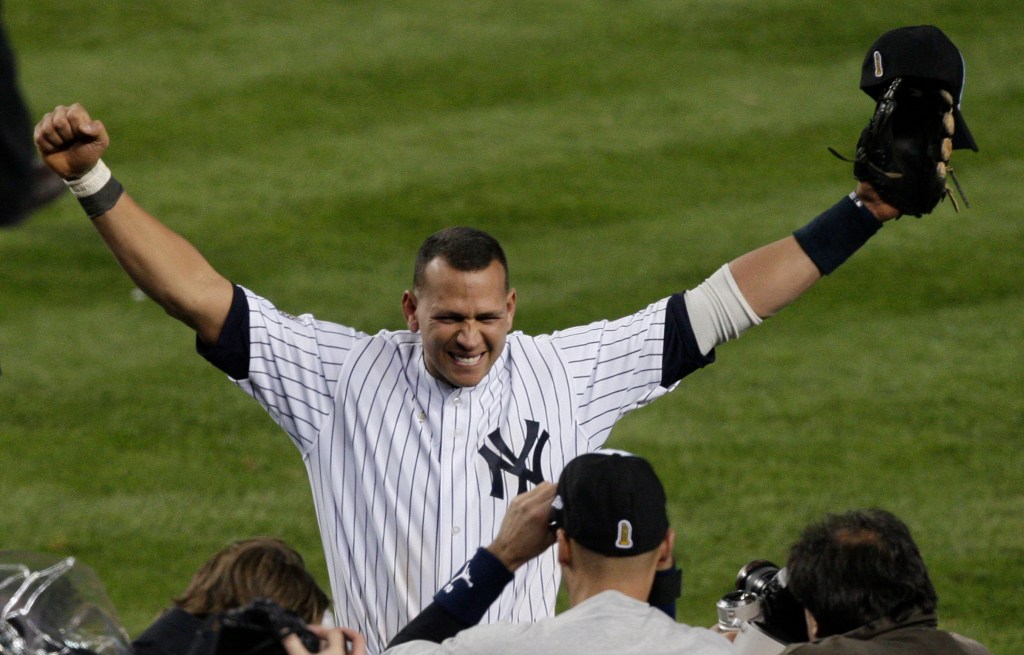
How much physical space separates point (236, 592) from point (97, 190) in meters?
1.05

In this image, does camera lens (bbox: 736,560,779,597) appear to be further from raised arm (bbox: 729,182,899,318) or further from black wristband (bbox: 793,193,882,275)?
black wristband (bbox: 793,193,882,275)

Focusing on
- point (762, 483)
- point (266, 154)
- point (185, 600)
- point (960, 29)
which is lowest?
point (762, 483)

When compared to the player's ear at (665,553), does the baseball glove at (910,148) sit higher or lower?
higher

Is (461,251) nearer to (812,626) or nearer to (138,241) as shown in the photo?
(138,241)

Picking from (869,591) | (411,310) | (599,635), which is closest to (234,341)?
(411,310)

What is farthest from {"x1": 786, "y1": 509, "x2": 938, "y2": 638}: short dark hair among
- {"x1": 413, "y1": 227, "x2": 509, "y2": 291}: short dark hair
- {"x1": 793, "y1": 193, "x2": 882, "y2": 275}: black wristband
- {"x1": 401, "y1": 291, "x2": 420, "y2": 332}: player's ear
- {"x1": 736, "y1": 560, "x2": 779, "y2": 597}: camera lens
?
{"x1": 401, "y1": 291, "x2": 420, "y2": 332}: player's ear

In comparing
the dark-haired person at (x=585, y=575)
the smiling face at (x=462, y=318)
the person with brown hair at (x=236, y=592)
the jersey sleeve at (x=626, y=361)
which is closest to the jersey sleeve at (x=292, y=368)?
the smiling face at (x=462, y=318)

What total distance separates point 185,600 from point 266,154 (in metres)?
7.36

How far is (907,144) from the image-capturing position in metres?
3.58

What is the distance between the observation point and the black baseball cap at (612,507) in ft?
8.65

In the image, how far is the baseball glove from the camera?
3566mm

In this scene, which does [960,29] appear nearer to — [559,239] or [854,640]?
[559,239]

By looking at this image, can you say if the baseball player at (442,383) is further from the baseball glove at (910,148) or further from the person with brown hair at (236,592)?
the person with brown hair at (236,592)

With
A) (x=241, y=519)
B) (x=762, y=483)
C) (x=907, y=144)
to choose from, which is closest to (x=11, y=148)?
(x=907, y=144)
